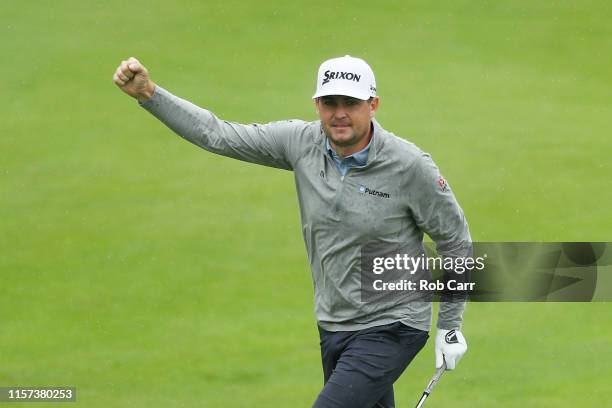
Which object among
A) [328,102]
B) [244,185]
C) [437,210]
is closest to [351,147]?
[328,102]

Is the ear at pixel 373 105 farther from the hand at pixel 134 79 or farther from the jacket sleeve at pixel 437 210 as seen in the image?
the hand at pixel 134 79

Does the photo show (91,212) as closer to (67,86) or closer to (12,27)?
(67,86)

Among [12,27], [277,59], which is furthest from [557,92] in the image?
[12,27]

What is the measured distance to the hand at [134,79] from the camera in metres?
7.18

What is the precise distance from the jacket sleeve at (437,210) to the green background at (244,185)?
348 centimetres

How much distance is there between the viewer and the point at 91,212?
15.2 meters

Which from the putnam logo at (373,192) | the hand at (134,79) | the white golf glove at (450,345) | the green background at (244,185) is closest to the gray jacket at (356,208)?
the putnam logo at (373,192)

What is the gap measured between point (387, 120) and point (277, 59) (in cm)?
278

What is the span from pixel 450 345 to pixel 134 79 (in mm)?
2315

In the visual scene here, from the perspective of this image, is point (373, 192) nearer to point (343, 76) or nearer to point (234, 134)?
point (343, 76)

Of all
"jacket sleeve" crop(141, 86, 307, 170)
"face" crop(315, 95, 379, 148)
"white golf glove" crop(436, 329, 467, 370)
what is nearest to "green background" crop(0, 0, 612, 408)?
"white golf glove" crop(436, 329, 467, 370)

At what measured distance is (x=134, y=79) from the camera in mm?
7246

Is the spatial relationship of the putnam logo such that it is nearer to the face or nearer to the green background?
the face

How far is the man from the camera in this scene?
7246 mm
